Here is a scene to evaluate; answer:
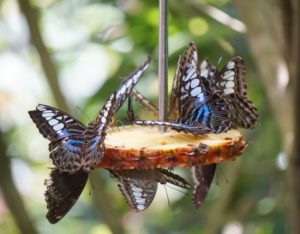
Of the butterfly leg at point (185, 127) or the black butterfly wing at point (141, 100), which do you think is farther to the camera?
the black butterfly wing at point (141, 100)

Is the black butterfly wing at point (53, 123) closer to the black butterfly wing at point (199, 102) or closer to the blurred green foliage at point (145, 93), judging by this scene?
the black butterfly wing at point (199, 102)

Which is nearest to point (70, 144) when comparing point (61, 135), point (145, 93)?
point (61, 135)

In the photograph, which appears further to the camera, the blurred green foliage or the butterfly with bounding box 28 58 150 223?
the blurred green foliage

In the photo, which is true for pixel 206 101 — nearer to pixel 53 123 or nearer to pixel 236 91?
pixel 236 91

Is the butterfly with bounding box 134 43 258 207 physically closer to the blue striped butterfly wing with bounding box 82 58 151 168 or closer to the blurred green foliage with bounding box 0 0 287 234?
the blue striped butterfly wing with bounding box 82 58 151 168

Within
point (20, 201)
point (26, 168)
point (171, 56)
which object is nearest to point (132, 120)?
point (20, 201)

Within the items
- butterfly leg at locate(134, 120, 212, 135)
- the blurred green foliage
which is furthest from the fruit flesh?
the blurred green foliage

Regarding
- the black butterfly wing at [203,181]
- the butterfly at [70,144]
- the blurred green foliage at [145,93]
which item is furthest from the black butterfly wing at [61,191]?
the blurred green foliage at [145,93]

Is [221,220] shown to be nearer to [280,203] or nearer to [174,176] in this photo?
[280,203]
